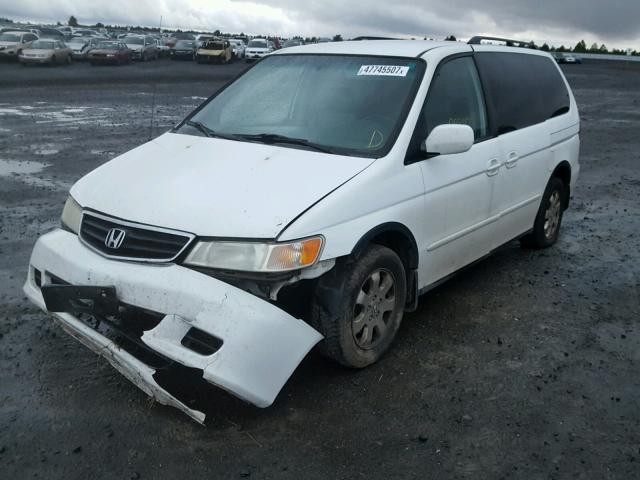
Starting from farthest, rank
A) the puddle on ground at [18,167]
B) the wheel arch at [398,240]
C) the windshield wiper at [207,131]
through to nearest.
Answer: the puddle on ground at [18,167] → the windshield wiper at [207,131] → the wheel arch at [398,240]

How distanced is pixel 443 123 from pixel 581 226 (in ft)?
11.6

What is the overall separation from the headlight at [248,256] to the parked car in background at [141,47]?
42397 millimetres

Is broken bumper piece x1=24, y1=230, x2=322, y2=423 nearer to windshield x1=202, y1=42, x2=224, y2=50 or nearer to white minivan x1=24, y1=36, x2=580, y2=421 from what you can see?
white minivan x1=24, y1=36, x2=580, y2=421

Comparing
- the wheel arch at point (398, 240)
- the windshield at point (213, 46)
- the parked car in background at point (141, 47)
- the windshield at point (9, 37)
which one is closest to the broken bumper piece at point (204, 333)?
the wheel arch at point (398, 240)

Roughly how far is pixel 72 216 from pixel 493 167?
9.36 feet

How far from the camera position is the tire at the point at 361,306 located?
11.9 ft

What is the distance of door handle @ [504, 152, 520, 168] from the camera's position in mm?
5219

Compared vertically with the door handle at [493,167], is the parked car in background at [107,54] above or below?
below

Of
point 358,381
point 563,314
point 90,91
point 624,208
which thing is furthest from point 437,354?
point 90,91

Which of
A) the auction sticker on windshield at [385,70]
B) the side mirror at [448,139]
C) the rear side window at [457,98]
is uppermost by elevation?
the auction sticker on windshield at [385,70]

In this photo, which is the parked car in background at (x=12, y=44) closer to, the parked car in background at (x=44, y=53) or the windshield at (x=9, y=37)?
the windshield at (x=9, y=37)

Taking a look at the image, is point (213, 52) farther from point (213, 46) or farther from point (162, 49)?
point (162, 49)

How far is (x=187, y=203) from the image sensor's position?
359cm

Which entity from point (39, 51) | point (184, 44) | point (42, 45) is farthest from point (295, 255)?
point (184, 44)
